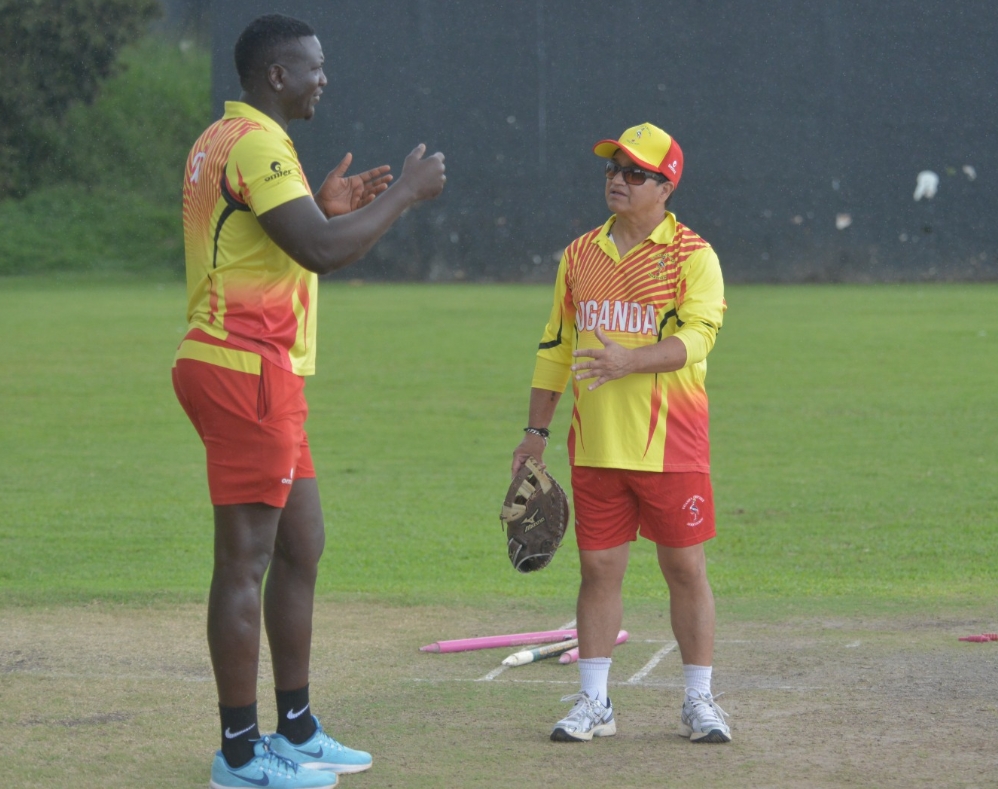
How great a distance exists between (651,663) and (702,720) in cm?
113

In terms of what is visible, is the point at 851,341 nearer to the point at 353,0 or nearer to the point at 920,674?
the point at 920,674

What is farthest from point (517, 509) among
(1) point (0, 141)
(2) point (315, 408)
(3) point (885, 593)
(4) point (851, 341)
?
(1) point (0, 141)

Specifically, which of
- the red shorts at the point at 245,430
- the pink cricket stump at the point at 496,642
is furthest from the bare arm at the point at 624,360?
the pink cricket stump at the point at 496,642

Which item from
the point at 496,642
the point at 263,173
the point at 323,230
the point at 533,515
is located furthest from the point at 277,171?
the point at 496,642

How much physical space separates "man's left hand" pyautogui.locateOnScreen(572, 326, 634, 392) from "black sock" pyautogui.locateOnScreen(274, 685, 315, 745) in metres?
1.32

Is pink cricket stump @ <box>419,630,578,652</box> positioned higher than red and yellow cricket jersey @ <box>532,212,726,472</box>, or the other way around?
red and yellow cricket jersey @ <box>532,212,726,472</box>

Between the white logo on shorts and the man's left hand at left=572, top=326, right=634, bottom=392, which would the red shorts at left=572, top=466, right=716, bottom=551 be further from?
the man's left hand at left=572, top=326, right=634, bottom=392

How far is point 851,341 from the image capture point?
20.2 meters

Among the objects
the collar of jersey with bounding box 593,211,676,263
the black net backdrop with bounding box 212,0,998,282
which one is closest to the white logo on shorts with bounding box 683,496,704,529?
the collar of jersey with bounding box 593,211,676,263

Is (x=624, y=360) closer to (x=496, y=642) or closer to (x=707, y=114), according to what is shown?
(x=496, y=642)

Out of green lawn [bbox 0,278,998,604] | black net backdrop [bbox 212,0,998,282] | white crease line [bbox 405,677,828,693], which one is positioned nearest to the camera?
white crease line [bbox 405,677,828,693]

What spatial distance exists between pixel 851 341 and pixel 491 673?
51.8 feet

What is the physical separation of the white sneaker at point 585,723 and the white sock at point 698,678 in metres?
0.28

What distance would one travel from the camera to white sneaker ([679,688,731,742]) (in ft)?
14.5
